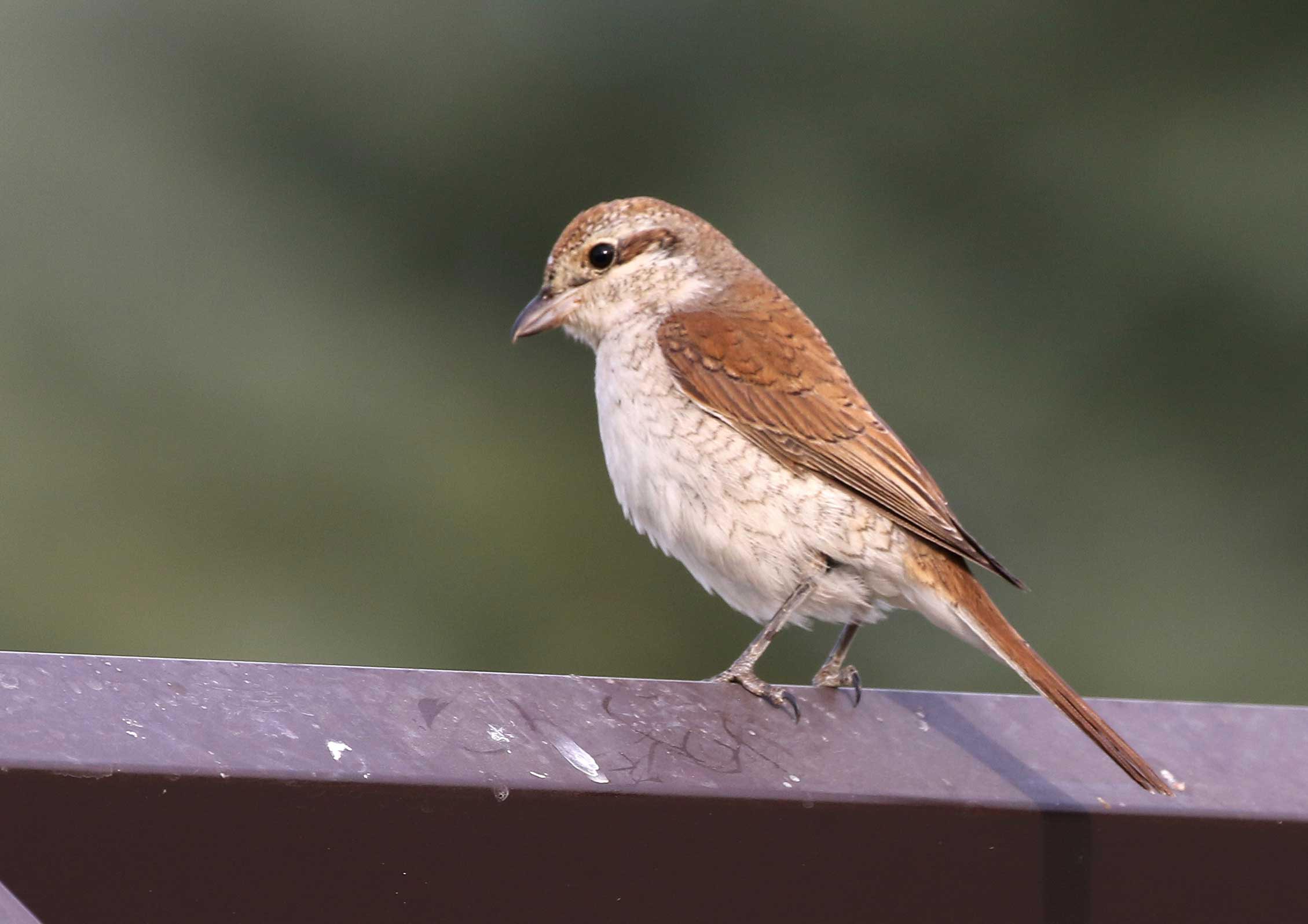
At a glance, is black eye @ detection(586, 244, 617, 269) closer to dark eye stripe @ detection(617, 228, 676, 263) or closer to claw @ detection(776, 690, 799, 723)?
dark eye stripe @ detection(617, 228, 676, 263)

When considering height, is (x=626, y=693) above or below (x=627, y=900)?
above

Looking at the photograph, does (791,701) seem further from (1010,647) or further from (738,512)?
(738,512)

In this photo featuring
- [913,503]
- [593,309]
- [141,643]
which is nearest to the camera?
[913,503]

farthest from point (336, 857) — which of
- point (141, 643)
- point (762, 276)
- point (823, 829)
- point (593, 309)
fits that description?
point (141, 643)

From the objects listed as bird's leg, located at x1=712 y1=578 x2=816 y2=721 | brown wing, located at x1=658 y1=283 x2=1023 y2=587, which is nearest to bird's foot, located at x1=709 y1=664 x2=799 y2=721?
bird's leg, located at x1=712 y1=578 x2=816 y2=721

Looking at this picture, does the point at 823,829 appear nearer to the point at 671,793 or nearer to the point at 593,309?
the point at 671,793

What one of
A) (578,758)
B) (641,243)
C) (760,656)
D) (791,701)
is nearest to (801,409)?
(760,656)

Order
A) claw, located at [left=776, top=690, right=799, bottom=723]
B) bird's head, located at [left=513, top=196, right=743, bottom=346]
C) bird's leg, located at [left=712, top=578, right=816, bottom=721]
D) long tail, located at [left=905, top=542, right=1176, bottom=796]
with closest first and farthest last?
long tail, located at [left=905, top=542, right=1176, bottom=796], claw, located at [left=776, top=690, right=799, bottom=723], bird's leg, located at [left=712, top=578, right=816, bottom=721], bird's head, located at [left=513, top=196, right=743, bottom=346]

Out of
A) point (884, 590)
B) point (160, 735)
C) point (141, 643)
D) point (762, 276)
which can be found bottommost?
point (141, 643)
